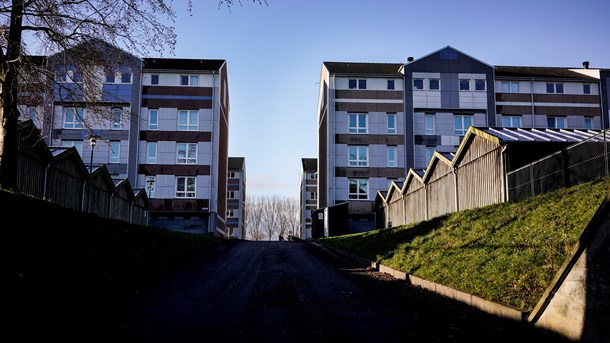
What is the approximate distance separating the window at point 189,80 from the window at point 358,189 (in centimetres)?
1614

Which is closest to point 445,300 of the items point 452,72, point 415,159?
point 415,159

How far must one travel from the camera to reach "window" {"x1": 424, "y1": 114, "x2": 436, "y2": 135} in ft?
154

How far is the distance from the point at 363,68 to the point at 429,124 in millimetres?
8000

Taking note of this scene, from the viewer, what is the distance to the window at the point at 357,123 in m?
46.3

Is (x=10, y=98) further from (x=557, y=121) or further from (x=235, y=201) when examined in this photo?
(x=235, y=201)

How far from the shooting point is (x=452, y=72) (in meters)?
47.0

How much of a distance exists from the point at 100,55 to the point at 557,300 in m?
14.3

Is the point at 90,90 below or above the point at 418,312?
above

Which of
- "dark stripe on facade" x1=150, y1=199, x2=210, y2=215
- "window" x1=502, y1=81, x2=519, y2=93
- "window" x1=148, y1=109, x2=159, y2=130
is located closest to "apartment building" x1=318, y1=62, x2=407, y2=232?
"window" x1=502, y1=81, x2=519, y2=93

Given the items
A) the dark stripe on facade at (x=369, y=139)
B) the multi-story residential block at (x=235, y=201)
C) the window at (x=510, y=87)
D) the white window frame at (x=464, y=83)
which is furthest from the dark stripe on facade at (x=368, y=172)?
the multi-story residential block at (x=235, y=201)

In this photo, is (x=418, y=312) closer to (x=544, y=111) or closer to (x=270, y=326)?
(x=270, y=326)

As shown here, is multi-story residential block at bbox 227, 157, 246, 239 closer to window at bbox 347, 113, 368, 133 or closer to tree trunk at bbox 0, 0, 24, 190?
window at bbox 347, 113, 368, 133

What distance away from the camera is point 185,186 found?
4472cm

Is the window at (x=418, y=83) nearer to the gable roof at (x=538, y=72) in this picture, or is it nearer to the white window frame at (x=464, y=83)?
the white window frame at (x=464, y=83)
